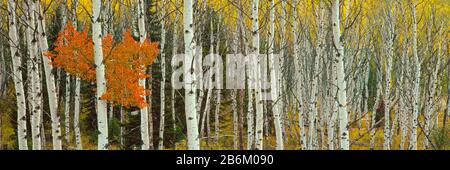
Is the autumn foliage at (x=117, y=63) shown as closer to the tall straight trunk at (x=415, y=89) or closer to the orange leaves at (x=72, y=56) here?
the orange leaves at (x=72, y=56)

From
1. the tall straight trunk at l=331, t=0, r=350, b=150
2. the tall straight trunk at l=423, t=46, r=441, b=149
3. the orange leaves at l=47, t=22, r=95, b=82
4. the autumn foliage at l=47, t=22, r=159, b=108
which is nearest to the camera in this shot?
the tall straight trunk at l=331, t=0, r=350, b=150

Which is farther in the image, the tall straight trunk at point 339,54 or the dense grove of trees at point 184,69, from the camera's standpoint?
the dense grove of trees at point 184,69

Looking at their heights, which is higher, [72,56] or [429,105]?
[72,56]

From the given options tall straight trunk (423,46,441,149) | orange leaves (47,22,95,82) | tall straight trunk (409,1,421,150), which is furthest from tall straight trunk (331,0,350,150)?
tall straight trunk (409,1,421,150)

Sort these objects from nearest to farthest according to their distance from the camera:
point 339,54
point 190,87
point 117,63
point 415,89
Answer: point 190,87 < point 339,54 < point 117,63 < point 415,89

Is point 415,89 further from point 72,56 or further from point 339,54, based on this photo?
point 72,56

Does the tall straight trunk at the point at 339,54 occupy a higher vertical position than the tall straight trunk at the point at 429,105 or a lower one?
higher

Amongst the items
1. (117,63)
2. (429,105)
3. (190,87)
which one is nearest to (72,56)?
(117,63)

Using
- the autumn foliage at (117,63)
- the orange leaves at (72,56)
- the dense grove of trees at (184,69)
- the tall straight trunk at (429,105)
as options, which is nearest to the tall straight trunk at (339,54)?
the dense grove of trees at (184,69)

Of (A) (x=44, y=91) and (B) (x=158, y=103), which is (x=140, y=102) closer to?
(B) (x=158, y=103)

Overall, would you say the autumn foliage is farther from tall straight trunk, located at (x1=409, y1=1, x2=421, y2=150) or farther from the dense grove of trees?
tall straight trunk, located at (x1=409, y1=1, x2=421, y2=150)

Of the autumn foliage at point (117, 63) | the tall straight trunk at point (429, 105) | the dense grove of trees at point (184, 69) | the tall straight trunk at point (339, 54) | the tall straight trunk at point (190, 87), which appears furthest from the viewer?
the tall straight trunk at point (429, 105)

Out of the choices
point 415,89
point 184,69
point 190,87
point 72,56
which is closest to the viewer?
point 190,87

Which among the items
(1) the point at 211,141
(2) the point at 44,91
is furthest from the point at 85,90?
(1) the point at 211,141
